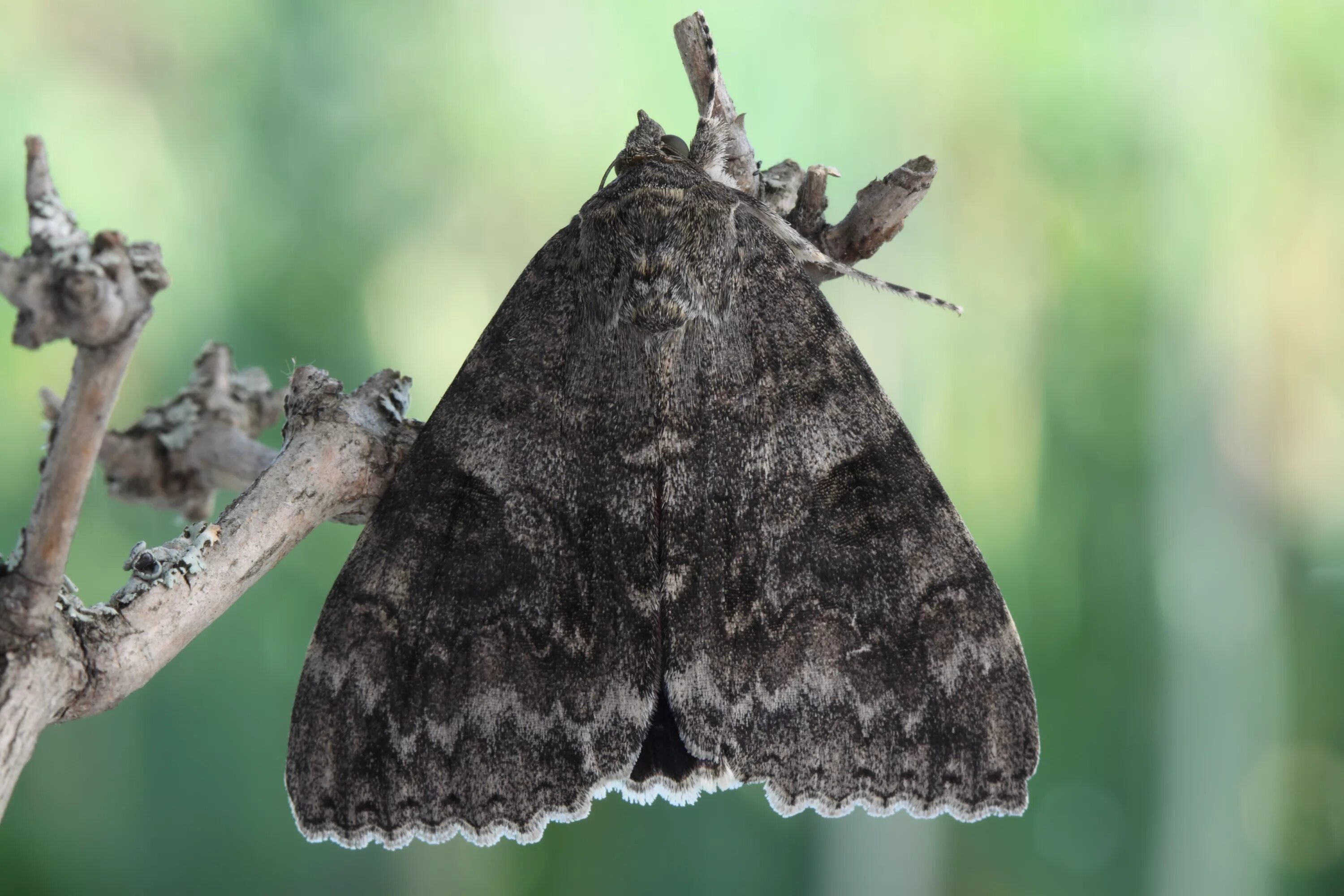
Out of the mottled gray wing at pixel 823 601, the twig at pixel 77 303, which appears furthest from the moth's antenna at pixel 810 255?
the twig at pixel 77 303

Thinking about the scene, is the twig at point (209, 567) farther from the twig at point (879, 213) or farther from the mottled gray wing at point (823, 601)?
the twig at point (879, 213)

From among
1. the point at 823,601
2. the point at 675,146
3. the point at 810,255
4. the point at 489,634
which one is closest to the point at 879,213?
the point at 810,255

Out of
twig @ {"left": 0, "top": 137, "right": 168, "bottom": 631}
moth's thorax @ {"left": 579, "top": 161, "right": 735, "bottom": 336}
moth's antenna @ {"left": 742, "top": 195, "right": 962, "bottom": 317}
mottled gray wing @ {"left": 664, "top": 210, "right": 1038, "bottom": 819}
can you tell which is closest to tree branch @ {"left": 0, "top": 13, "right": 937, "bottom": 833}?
twig @ {"left": 0, "top": 137, "right": 168, "bottom": 631}

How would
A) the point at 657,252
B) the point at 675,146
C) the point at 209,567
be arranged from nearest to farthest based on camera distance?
the point at 209,567 < the point at 657,252 < the point at 675,146

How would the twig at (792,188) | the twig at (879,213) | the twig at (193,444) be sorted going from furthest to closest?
the twig at (193,444) → the twig at (792,188) → the twig at (879,213)

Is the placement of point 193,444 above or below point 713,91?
below

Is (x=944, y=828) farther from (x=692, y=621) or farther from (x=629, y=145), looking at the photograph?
(x=629, y=145)

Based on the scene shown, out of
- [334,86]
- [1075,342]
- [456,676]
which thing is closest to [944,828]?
[1075,342]

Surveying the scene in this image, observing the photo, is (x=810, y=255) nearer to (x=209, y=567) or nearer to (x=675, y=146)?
(x=675, y=146)
